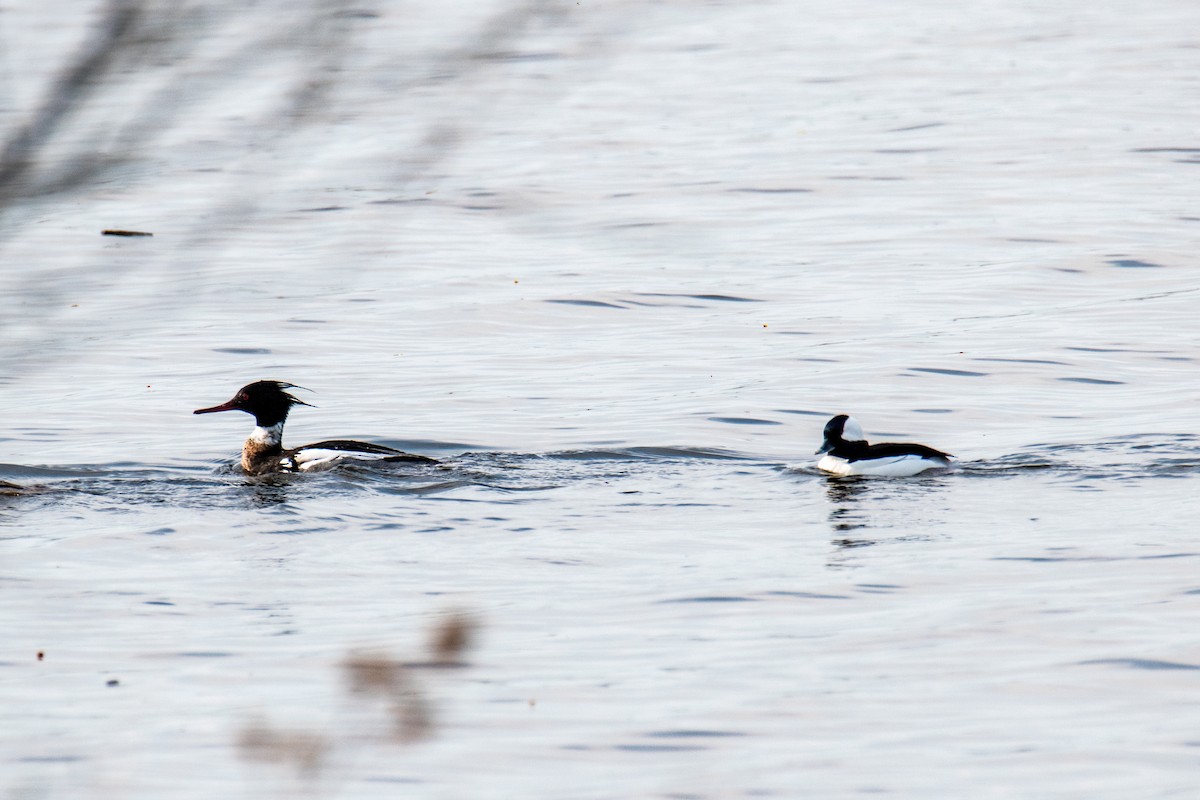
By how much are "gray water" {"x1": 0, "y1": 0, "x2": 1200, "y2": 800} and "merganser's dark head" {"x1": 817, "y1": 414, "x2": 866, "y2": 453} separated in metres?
0.41

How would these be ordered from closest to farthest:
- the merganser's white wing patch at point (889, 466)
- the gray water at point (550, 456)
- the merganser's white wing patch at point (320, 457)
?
1. the gray water at point (550, 456)
2. the merganser's white wing patch at point (889, 466)
3. the merganser's white wing patch at point (320, 457)

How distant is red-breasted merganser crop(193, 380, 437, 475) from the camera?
12.1 m

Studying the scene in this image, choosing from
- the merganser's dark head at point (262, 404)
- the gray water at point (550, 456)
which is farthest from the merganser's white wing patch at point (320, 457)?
the merganser's dark head at point (262, 404)

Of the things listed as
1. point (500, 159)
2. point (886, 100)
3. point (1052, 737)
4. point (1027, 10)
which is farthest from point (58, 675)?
point (1027, 10)

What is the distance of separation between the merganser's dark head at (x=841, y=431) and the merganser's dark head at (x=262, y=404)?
13.5 ft

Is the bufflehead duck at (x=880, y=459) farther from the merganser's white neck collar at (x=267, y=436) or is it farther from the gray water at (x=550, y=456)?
the merganser's white neck collar at (x=267, y=436)

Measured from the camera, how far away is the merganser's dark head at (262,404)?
Answer: 13.3m

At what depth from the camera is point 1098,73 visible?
33.8 metres

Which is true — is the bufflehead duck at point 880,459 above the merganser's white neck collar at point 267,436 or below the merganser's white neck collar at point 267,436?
above

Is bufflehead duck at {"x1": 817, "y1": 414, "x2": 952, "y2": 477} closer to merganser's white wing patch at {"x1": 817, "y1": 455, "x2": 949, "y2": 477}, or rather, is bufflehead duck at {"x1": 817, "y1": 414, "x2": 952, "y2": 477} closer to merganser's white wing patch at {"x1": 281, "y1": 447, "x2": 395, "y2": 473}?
merganser's white wing patch at {"x1": 817, "y1": 455, "x2": 949, "y2": 477}

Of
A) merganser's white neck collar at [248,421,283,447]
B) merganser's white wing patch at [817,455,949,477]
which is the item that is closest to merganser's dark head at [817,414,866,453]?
merganser's white wing patch at [817,455,949,477]

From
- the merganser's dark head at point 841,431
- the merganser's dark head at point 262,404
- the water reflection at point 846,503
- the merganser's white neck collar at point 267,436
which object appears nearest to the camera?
the water reflection at point 846,503

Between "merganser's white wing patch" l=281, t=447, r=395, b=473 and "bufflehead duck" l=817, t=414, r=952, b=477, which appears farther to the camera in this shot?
"merganser's white wing patch" l=281, t=447, r=395, b=473

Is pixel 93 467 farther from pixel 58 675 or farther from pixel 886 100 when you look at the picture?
pixel 886 100
